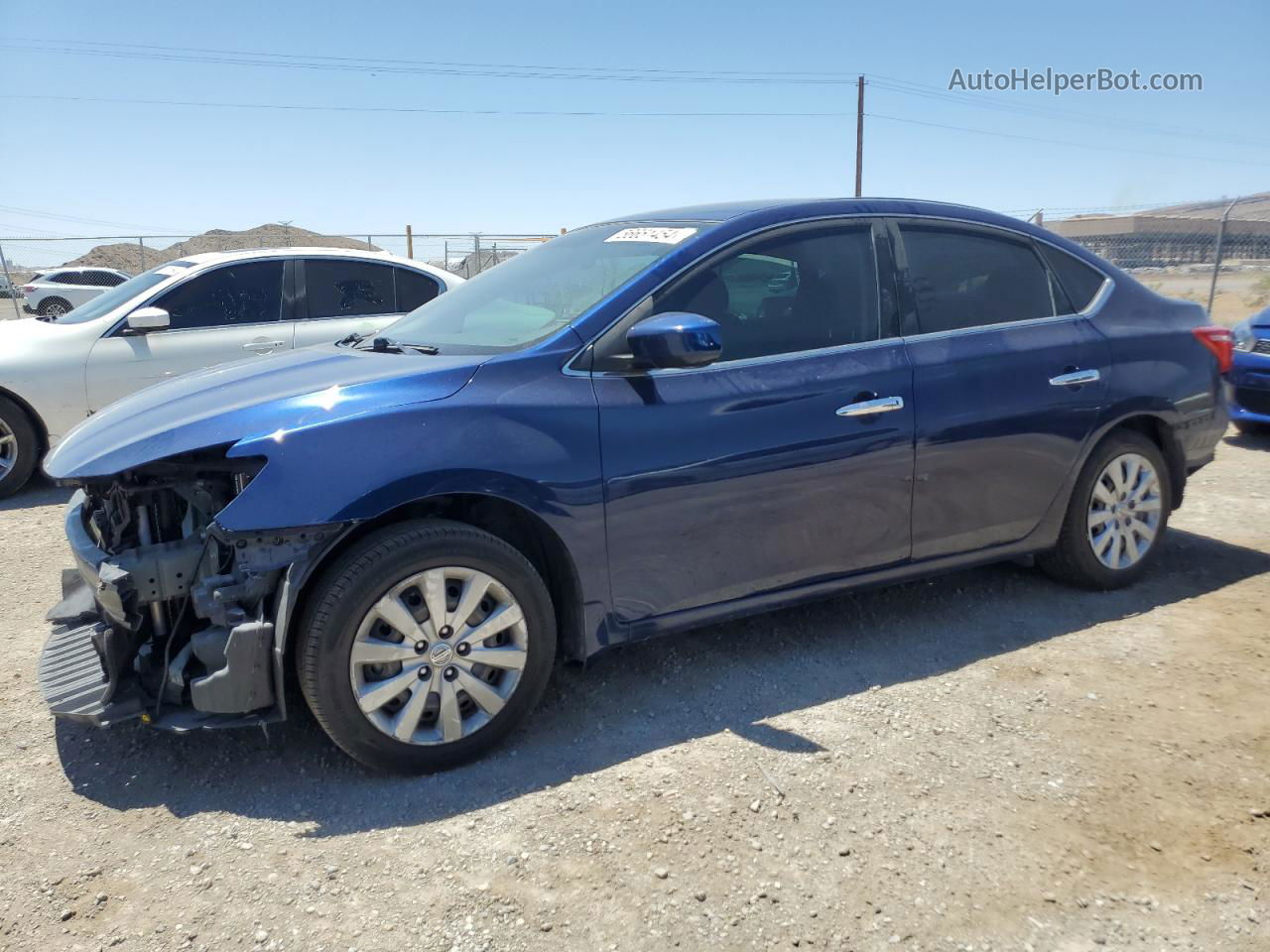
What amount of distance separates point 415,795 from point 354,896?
0.47m

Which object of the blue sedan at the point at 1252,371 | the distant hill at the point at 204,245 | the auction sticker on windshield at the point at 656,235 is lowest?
the blue sedan at the point at 1252,371

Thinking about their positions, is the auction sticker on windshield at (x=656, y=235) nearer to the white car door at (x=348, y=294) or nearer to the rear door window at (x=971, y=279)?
the rear door window at (x=971, y=279)

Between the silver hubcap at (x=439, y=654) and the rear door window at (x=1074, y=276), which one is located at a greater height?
the rear door window at (x=1074, y=276)

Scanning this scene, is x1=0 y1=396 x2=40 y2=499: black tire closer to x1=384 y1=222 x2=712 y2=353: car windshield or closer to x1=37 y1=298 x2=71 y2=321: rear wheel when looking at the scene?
x1=384 y1=222 x2=712 y2=353: car windshield

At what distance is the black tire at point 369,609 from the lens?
2811mm

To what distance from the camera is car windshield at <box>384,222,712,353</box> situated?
346 cm

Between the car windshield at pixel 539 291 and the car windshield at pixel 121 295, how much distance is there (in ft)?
12.9

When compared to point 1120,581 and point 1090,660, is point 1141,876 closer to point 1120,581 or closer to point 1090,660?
point 1090,660

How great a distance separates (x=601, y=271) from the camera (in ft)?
11.9

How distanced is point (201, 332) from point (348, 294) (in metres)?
1.10

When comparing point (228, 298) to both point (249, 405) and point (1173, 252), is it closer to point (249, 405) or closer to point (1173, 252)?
Answer: point (249, 405)

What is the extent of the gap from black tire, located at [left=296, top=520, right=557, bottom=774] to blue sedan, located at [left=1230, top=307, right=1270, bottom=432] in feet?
22.0

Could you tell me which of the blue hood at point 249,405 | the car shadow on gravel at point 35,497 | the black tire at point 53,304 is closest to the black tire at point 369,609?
the blue hood at point 249,405

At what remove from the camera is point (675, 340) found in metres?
3.11
